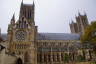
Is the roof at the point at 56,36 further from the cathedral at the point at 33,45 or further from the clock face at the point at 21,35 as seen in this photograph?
the clock face at the point at 21,35

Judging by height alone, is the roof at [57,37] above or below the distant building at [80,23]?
below

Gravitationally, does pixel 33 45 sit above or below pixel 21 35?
below

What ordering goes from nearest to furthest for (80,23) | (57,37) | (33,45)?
(33,45)
(57,37)
(80,23)

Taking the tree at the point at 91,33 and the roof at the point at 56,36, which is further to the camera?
the roof at the point at 56,36

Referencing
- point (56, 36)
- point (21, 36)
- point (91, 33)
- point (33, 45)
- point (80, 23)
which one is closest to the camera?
point (91, 33)

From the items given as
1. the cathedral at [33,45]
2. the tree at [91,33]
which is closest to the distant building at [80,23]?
the cathedral at [33,45]

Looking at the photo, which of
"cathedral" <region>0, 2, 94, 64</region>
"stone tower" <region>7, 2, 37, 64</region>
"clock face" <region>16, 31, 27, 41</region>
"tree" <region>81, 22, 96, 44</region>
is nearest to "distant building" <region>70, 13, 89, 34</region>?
"cathedral" <region>0, 2, 94, 64</region>

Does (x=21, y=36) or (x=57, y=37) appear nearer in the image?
(x=21, y=36)

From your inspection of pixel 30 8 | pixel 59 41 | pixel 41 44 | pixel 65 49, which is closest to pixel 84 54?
pixel 65 49

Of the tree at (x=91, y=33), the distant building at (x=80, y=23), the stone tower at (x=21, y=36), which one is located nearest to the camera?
the tree at (x=91, y=33)

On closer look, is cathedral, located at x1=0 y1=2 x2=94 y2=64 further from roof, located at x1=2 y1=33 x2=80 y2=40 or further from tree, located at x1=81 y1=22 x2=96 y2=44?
tree, located at x1=81 y1=22 x2=96 y2=44

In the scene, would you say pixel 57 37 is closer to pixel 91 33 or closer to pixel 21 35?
pixel 21 35

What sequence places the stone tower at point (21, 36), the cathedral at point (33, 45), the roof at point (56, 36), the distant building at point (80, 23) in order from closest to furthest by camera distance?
the cathedral at point (33, 45) < the stone tower at point (21, 36) < the roof at point (56, 36) < the distant building at point (80, 23)

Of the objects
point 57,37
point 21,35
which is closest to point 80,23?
point 57,37
